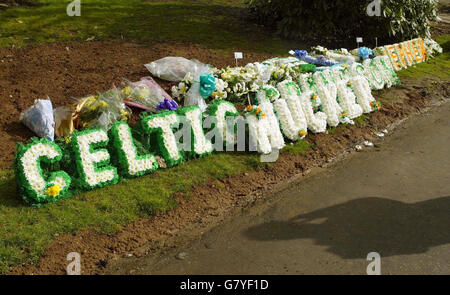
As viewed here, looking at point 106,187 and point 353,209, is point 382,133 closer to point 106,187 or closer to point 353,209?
point 353,209

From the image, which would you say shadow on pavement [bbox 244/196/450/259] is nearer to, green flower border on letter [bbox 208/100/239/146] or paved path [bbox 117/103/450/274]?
paved path [bbox 117/103/450/274]

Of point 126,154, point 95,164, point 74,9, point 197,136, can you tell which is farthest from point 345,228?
point 74,9

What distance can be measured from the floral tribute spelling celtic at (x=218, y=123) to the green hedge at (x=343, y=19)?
174cm

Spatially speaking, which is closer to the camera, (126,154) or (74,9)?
(126,154)

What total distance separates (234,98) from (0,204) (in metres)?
4.12

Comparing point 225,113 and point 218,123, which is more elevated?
point 225,113

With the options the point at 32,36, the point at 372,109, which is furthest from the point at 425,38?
the point at 32,36

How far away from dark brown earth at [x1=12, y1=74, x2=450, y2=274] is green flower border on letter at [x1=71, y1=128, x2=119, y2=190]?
805mm

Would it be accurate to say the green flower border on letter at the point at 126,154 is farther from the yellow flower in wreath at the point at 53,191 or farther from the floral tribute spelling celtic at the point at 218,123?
the yellow flower in wreath at the point at 53,191

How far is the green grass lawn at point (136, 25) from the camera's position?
11.3 m

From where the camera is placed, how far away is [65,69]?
9.42 meters

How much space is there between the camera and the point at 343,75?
9.89 m

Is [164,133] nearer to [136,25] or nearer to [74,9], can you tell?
[136,25]

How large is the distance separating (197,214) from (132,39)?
5801 mm
